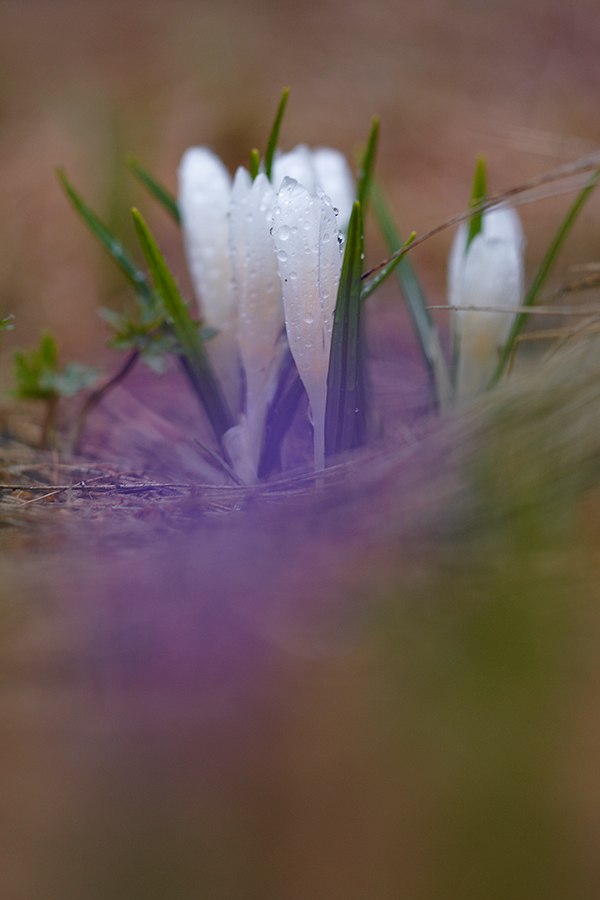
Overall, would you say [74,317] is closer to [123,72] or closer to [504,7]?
[123,72]

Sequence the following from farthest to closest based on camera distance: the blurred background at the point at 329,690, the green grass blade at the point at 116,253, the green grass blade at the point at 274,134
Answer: the green grass blade at the point at 116,253
the green grass blade at the point at 274,134
the blurred background at the point at 329,690

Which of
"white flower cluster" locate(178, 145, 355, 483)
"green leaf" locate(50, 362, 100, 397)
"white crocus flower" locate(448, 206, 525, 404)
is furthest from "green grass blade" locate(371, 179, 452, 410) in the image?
"green leaf" locate(50, 362, 100, 397)

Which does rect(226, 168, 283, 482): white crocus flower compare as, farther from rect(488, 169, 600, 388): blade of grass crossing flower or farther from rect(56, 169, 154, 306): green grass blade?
rect(488, 169, 600, 388): blade of grass crossing flower

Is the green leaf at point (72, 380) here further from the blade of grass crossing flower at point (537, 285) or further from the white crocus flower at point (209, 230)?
the blade of grass crossing flower at point (537, 285)

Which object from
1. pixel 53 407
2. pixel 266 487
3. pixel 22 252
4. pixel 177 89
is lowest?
pixel 266 487

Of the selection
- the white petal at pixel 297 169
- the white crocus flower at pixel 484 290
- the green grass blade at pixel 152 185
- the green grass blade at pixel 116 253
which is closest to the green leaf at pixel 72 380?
the green grass blade at pixel 116 253

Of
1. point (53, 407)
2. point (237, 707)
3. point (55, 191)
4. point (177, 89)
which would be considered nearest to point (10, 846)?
point (237, 707)
